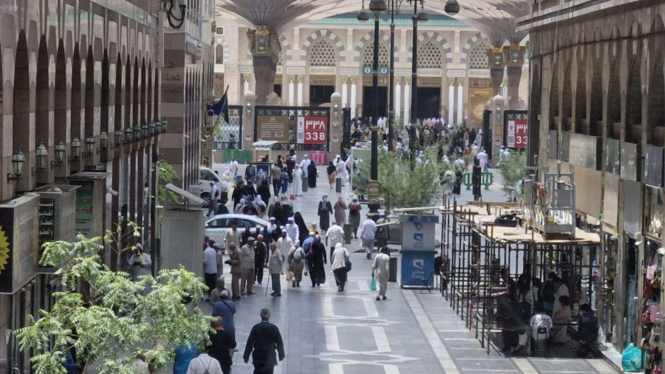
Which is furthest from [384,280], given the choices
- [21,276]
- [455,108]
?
[455,108]

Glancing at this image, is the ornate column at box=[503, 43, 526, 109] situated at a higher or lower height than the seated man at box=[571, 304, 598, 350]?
higher

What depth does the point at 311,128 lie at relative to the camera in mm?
63531

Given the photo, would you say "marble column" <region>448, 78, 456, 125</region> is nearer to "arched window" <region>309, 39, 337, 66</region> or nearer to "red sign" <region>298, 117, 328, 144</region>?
"arched window" <region>309, 39, 337, 66</region>

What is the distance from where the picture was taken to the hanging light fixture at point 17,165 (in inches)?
661

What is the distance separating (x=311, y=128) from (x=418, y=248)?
31.9 m

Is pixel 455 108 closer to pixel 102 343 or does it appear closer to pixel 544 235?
pixel 544 235

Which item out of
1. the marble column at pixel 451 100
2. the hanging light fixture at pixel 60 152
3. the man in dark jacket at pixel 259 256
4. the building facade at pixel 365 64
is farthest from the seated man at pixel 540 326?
the marble column at pixel 451 100

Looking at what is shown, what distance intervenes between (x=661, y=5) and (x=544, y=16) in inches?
390

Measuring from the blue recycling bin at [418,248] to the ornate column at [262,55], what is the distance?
36.9 m

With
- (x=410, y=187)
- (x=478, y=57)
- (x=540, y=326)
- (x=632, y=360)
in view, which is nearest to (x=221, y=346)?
(x=540, y=326)

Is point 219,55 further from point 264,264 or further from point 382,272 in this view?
point 382,272

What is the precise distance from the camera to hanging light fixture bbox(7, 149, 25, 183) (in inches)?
661

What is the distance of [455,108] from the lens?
93000 millimetres

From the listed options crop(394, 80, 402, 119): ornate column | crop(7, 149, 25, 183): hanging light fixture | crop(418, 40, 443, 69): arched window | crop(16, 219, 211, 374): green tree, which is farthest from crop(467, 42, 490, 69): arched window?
crop(16, 219, 211, 374): green tree
